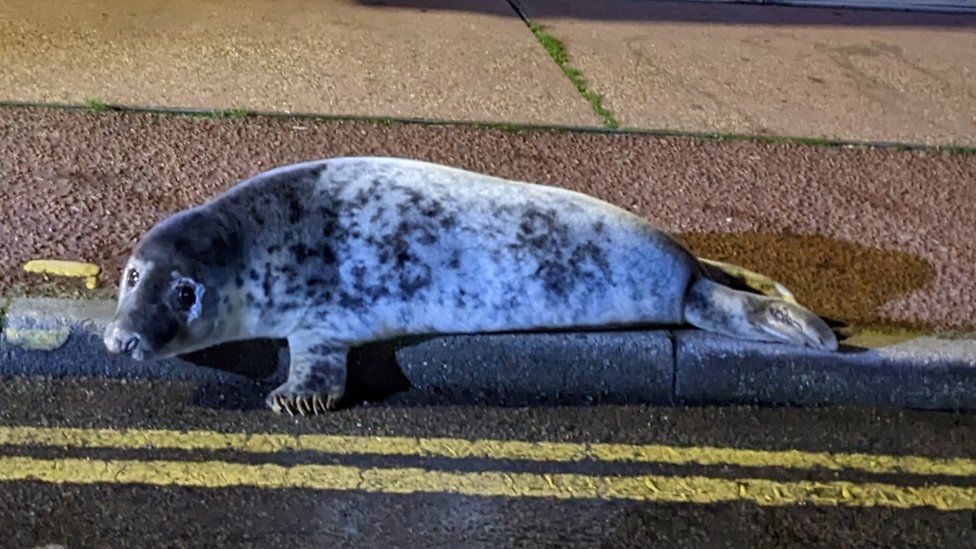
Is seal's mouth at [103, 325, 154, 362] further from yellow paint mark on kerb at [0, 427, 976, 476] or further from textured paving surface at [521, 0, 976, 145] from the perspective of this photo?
textured paving surface at [521, 0, 976, 145]

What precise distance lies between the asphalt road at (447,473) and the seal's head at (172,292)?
28 cm

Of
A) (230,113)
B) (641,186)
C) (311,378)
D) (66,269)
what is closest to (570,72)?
(641,186)

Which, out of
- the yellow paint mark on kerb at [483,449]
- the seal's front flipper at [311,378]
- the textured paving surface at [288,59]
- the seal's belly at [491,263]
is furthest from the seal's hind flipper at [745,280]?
the textured paving surface at [288,59]

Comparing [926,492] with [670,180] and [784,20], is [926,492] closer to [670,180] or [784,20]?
[670,180]

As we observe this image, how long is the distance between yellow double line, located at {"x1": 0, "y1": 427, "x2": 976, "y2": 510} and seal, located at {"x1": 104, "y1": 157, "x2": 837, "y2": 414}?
0.27 meters

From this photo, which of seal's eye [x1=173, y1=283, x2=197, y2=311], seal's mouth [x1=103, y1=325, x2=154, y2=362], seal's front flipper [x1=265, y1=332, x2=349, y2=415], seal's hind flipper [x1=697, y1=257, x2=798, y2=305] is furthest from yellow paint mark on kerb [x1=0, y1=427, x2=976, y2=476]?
seal's hind flipper [x1=697, y1=257, x2=798, y2=305]

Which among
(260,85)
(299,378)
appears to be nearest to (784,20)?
(260,85)

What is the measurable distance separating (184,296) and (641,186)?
7.87ft

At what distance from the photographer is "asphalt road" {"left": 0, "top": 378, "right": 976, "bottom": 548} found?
3.10m

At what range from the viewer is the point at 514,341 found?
12.3 ft

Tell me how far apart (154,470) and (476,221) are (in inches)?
50.3

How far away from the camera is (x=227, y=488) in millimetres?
3217

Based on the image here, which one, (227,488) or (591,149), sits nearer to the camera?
(227,488)

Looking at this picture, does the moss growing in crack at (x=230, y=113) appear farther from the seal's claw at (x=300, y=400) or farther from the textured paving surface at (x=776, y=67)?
the seal's claw at (x=300, y=400)
